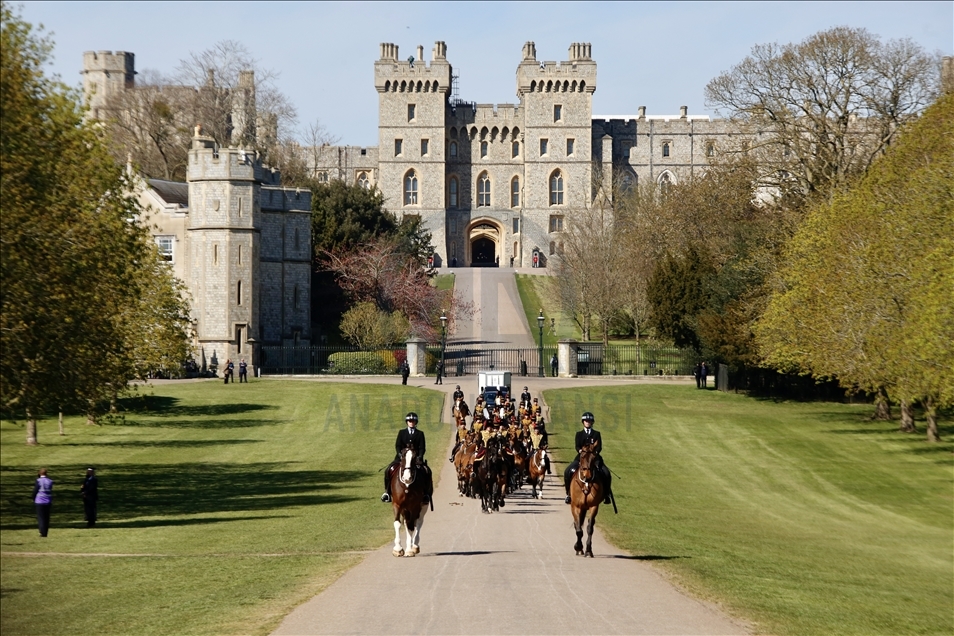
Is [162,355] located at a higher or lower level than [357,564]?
higher

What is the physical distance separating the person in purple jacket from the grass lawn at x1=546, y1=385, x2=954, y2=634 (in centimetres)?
1013

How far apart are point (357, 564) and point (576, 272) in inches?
2560

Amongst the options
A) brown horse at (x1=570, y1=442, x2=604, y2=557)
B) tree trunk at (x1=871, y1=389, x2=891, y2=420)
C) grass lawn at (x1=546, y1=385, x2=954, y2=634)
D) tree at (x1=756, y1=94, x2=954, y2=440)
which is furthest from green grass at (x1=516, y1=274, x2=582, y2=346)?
brown horse at (x1=570, y1=442, x2=604, y2=557)

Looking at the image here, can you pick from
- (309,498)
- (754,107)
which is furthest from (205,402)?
(754,107)

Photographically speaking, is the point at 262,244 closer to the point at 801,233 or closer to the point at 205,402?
the point at 205,402

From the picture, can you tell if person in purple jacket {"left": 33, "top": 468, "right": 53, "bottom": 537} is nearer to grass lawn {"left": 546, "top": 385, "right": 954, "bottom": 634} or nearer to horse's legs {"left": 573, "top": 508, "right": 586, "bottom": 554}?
horse's legs {"left": 573, "top": 508, "right": 586, "bottom": 554}

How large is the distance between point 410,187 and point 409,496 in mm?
111119

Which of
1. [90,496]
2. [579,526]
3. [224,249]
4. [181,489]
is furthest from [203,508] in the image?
[224,249]

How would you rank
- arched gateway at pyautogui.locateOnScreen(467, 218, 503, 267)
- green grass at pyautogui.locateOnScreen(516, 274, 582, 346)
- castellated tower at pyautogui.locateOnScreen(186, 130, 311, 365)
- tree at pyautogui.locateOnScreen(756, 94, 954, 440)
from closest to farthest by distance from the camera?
tree at pyautogui.locateOnScreen(756, 94, 954, 440), castellated tower at pyautogui.locateOnScreen(186, 130, 311, 365), green grass at pyautogui.locateOnScreen(516, 274, 582, 346), arched gateway at pyautogui.locateOnScreen(467, 218, 503, 267)

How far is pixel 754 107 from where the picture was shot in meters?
59.1

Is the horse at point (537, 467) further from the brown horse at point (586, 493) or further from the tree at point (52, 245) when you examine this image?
the tree at point (52, 245)

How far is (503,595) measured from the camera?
15.1m

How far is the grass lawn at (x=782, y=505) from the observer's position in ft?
57.1

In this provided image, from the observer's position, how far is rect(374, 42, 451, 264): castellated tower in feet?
419
